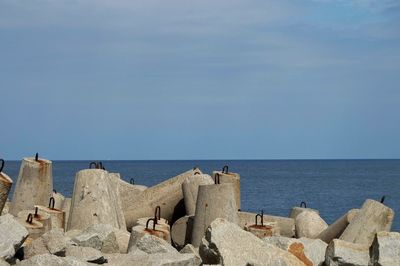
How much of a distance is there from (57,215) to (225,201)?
2281mm

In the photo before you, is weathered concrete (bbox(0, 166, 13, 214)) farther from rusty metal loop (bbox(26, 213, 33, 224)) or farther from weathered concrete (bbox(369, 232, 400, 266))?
weathered concrete (bbox(369, 232, 400, 266))

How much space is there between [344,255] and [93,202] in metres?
4.02

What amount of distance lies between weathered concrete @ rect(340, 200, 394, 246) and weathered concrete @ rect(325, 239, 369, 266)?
2.12 meters

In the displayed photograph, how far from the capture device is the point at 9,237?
8.25m

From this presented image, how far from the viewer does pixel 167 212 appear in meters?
13.8

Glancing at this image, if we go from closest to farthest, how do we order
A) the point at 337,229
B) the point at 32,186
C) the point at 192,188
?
the point at 32,186, the point at 337,229, the point at 192,188

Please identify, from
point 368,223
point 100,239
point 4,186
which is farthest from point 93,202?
point 368,223

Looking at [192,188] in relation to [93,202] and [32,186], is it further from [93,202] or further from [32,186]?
[32,186]

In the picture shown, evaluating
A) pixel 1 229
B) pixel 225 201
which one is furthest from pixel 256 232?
pixel 1 229

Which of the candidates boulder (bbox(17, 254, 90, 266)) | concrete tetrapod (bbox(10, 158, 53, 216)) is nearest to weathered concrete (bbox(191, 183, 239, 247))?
concrete tetrapod (bbox(10, 158, 53, 216))

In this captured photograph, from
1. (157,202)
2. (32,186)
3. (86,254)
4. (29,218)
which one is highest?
(32,186)

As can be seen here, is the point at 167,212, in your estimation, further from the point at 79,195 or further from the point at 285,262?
the point at 285,262

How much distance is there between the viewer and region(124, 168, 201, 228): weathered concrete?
13672 mm

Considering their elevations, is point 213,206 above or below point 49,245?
above
